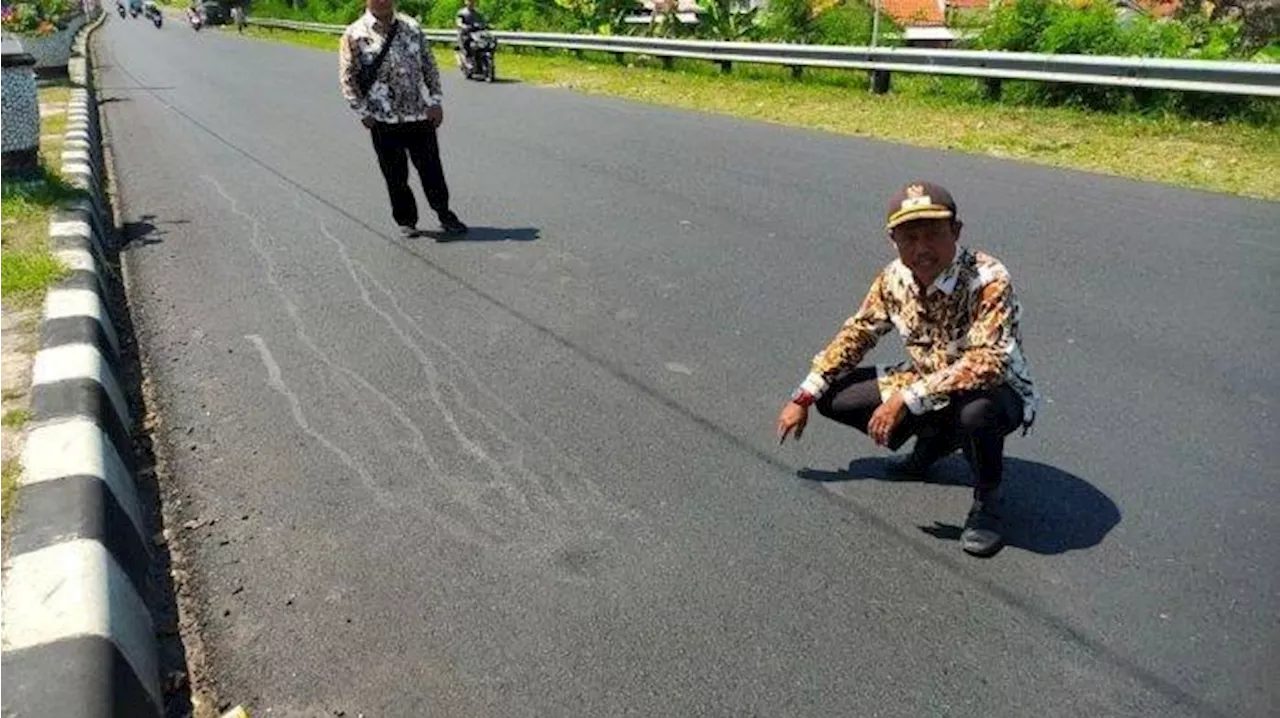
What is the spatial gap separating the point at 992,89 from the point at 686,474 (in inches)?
425

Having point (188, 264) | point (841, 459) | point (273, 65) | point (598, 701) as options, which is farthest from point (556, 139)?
point (273, 65)

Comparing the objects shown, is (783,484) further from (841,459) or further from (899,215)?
(899,215)

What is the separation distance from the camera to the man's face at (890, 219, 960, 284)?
3.04 meters

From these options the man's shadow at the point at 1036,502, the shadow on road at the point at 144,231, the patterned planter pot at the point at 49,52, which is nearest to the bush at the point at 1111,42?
the man's shadow at the point at 1036,502

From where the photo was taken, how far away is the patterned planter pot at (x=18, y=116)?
25.7 feet

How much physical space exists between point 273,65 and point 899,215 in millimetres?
24519

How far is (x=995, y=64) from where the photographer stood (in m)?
12.5

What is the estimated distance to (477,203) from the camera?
834cm

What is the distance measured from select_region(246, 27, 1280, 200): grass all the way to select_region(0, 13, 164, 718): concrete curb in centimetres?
773

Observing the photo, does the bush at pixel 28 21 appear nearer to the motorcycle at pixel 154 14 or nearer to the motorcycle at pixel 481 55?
the motorcycle at pixel 481 55

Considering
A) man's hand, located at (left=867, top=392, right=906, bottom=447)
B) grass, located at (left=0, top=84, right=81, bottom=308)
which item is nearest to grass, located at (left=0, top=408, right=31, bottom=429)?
grass, located at (left=0, top=84, right=81, bottom=308)

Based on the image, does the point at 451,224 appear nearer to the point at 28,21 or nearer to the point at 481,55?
the point at 481,55

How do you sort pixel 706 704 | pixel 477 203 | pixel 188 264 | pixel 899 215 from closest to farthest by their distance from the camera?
pixel 706 704 → pixel 899 215 → pixel 188 264 → pixel 477 203

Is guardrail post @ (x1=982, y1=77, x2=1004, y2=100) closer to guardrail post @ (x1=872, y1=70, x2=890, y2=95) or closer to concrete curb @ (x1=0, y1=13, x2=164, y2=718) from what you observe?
guardrail post @ (x1=872, y1=70, x2=890, y2=95)
